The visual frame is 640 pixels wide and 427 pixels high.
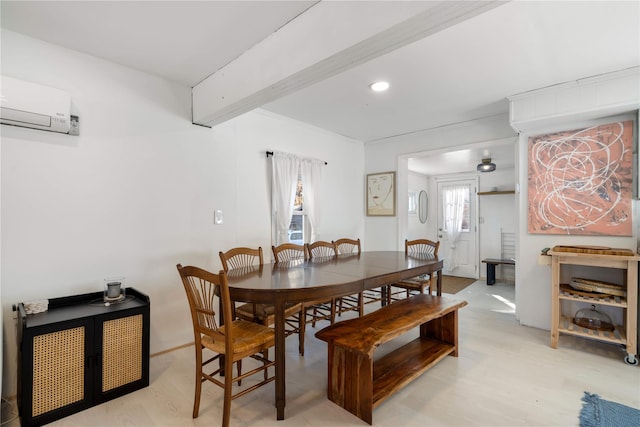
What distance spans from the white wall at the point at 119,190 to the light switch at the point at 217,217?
0.04 meters

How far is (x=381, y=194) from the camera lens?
4742mm

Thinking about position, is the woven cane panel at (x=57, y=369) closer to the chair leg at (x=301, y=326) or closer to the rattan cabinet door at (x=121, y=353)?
the rattan cabinet door at (x=121, y=353)

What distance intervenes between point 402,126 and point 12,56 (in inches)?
150

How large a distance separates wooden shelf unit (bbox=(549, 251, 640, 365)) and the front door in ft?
11.1

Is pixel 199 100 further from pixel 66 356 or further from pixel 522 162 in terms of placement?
pixel 522 162

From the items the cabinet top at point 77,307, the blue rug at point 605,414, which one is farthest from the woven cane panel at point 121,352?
the blue rug at point 605,414

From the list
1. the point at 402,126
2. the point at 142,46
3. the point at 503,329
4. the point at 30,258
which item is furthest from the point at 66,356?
the point at 402,126

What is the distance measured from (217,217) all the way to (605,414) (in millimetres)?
3258

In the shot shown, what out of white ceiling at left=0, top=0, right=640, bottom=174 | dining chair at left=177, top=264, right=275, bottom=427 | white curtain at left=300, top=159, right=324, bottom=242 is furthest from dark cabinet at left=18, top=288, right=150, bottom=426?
white curtain at left=300, top=159, right=324, bottom=242

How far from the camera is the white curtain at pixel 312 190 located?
3.91 metres

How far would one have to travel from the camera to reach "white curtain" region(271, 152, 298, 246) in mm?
3537

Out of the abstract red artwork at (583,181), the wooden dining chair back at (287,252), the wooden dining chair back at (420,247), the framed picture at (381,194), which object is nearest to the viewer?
the abstract red artwork at (583,181)

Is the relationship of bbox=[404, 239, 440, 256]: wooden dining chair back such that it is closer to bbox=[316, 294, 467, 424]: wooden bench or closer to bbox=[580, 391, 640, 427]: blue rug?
bbox=[316, 294, 467, 424]: wooden bench

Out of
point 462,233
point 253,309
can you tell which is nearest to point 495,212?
point 462,233
